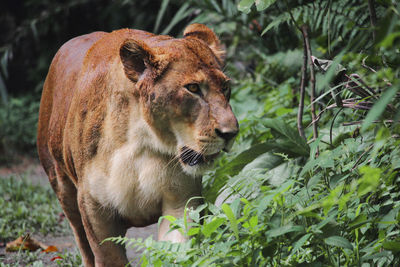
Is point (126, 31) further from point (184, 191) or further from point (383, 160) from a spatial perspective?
point (383, 160)

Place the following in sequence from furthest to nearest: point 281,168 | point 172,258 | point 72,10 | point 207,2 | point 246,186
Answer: point 72,10 < point 207,2 < point 281,168 < point 246,186 < point 172,258

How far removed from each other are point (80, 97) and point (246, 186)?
1045 millimetres

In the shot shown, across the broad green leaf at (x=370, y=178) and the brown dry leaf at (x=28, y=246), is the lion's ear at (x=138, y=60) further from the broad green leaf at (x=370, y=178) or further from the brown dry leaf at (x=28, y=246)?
the brown dry leaf at (x=28, y=246)

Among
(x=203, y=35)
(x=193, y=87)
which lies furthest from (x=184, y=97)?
(x=203, y=35)

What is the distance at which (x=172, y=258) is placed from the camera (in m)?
2.35

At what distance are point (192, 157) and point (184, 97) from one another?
0.30 metres

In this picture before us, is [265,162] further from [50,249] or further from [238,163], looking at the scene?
[50,249]

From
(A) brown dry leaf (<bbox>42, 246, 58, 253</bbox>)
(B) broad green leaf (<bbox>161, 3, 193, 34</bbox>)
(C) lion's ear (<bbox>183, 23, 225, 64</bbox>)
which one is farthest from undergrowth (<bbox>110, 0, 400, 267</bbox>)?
(B) broad green leaf (<bbox>161, 3, 193, 34</bbox>)

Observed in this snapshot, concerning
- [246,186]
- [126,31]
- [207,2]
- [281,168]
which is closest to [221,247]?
Answer: [246,186]

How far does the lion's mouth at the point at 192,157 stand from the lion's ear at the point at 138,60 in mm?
386

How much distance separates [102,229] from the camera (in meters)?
3.18

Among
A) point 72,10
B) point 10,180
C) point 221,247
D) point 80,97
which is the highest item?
point 80,97

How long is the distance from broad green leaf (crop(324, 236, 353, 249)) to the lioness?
760 millimetres

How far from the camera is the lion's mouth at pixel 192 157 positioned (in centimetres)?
283
